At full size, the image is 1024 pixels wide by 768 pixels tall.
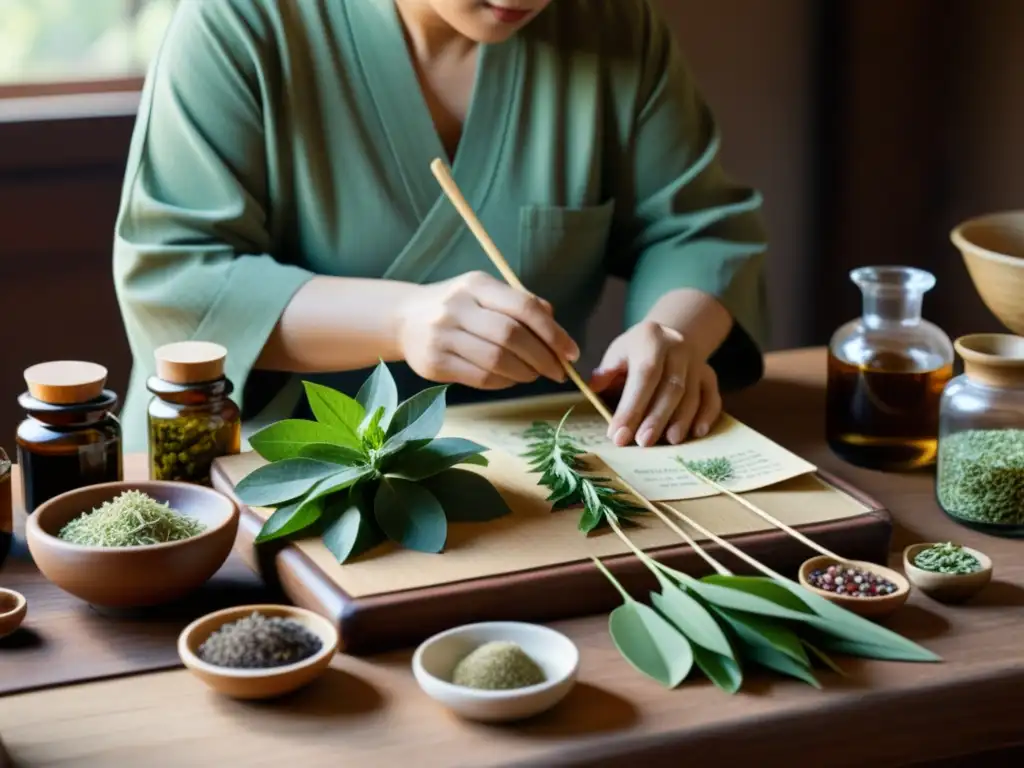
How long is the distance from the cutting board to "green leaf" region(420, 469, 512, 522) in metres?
0.01

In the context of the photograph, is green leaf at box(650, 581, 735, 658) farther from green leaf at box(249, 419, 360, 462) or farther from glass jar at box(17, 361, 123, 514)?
glass jar at box(17, 361, 123, 514)

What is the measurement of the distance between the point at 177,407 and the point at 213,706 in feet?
1.32

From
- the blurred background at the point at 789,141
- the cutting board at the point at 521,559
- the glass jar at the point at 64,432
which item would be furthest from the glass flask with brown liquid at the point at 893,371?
the blurred background at the point at 789,141

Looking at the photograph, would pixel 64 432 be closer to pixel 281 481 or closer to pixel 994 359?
pixel 281 481

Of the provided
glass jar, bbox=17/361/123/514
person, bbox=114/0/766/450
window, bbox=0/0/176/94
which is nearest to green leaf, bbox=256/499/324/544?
glass jar, bbox=17/361/123/514

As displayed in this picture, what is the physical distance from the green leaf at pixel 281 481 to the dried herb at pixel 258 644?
0.18 m

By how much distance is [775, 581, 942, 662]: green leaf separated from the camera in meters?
1.03

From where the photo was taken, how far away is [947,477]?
1.31m

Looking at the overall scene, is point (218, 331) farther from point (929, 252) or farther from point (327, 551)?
point (929, 252)

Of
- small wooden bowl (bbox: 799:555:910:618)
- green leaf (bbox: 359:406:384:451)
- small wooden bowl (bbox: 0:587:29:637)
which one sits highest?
green leaf (bbox: 359:406:384:451)

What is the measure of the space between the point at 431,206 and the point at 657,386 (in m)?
0.40

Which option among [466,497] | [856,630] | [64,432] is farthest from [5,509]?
[856,630]

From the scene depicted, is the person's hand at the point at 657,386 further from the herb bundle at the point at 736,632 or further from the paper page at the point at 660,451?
the herb bundle at the point at 736,632

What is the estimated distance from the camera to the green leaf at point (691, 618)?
994 millimetres
